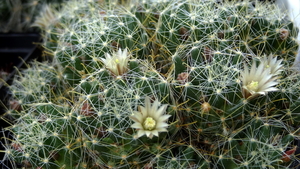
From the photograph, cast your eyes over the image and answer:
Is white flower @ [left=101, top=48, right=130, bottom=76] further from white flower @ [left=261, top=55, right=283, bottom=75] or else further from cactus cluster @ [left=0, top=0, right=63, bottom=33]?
cactus cluster @ [left=0, top=0, right=63, bottom=33]

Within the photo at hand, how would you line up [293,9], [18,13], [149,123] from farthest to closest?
1. [18,13]
2. [293,9]
3. [149,123]

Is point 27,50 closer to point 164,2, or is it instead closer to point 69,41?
point 69,41

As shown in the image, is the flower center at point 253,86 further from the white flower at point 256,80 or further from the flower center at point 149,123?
the flower center at point 149,123

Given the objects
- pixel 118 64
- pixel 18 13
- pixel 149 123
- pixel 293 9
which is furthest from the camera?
pixel 18 13

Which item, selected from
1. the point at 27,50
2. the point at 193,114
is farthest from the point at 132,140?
the point at 27,50

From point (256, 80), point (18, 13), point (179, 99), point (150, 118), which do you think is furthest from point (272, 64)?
point (18, 13)

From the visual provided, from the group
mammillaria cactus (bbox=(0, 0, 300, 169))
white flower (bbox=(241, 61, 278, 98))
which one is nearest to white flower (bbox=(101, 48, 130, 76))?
mammillaria cactus (bbox=(0, 0, 300, 169))

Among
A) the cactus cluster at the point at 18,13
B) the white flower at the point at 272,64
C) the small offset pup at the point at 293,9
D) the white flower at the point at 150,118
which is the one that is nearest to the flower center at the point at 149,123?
the white flower at the point at 150,118

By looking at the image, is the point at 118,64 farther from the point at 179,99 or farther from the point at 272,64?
the point at 272,64
